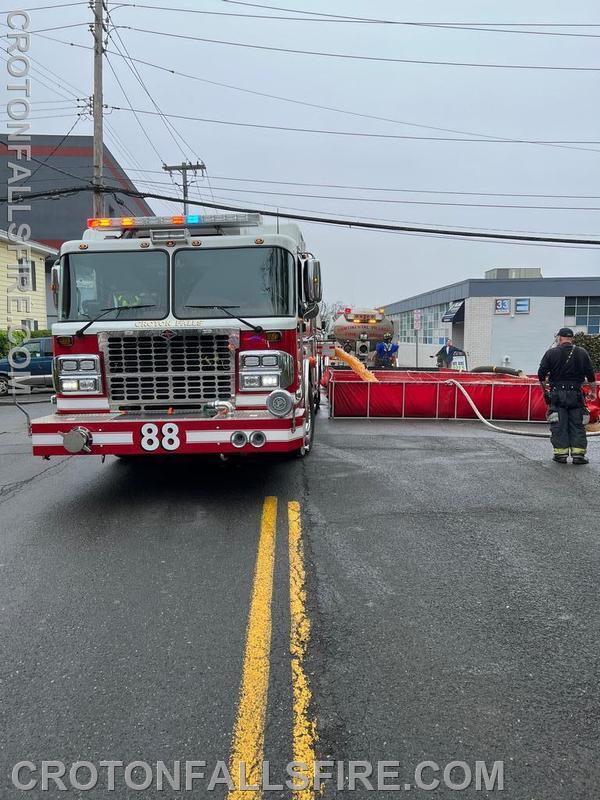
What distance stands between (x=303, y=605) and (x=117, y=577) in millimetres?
1409

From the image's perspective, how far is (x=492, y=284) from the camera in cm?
2836

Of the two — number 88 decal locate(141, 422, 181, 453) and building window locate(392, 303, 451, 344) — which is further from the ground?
building window locate(392, 303, 451, 344)

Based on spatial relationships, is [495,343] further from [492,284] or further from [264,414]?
[264,414]

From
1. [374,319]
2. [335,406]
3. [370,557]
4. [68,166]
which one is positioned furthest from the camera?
[68,166]

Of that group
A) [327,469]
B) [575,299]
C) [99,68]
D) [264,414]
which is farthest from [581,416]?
[575,299]

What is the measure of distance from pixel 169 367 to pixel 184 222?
1.83 meters

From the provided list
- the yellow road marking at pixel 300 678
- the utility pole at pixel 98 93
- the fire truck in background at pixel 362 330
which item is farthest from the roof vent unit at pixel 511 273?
the yellow road marking at pixel 300 678

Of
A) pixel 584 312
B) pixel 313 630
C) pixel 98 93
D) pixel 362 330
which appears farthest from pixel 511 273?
pixel 313 630

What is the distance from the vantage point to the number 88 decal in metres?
5.57

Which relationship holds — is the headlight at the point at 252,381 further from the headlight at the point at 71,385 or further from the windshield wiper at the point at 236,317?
the headlight at the point at 71,385

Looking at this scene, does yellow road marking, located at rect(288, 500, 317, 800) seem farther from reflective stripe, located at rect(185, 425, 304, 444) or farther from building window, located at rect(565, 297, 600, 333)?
building window, located at rect(565, 297, 600, 333)

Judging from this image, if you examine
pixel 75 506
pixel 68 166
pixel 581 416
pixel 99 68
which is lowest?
pixel 75 506

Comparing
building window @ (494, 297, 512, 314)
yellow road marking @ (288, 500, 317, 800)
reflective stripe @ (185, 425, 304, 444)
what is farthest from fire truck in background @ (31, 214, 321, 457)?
building window @ (494, 297, 512, 314)

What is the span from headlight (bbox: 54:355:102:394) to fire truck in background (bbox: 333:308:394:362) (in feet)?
58.7
